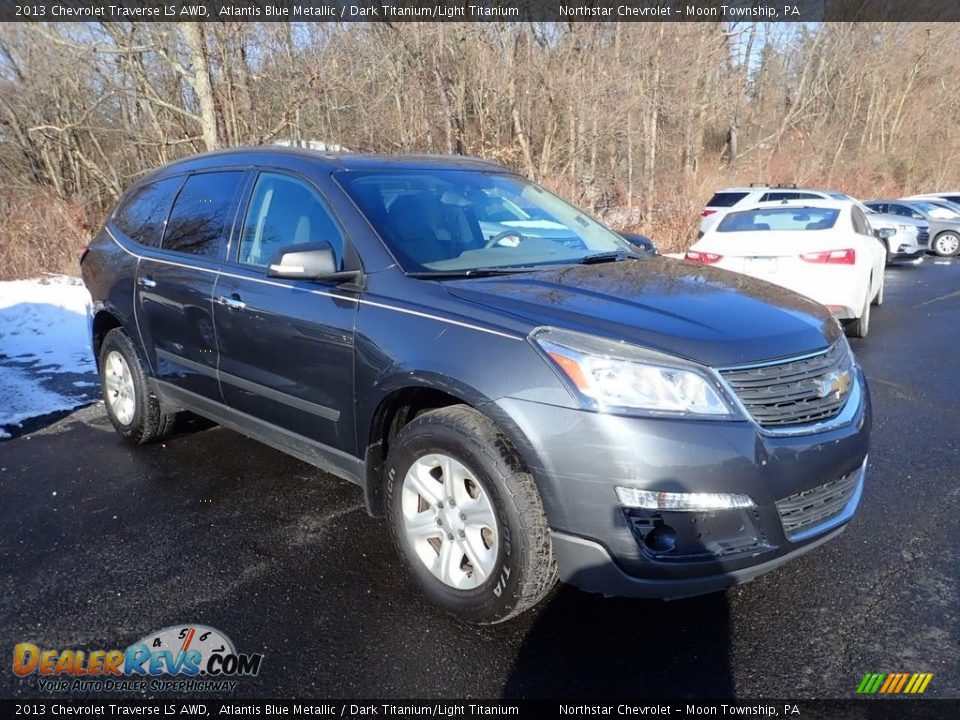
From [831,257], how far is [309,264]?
20.9ft

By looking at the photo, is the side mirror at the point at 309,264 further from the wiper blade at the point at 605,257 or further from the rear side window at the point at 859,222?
the rear side window at the point at 859,222

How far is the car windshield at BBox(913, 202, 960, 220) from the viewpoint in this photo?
18.5 m

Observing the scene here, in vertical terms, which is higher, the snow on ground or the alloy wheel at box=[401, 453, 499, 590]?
the alloy wheel at box=[401, 453, 499, 590]

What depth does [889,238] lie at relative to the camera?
16.7m

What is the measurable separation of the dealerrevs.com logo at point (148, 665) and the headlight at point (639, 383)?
1.58m

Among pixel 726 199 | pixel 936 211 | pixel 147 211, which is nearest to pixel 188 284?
pixel 147 211

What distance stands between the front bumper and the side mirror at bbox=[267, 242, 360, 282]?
1066mm

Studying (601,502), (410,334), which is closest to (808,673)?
(601,502)

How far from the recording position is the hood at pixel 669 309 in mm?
2498

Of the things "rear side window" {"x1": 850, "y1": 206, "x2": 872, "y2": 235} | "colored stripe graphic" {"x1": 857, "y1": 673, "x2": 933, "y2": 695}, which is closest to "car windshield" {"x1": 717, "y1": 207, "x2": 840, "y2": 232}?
"rear side window" {"x1": 850, "y1": 206, "x2": 872, "y2": 235}

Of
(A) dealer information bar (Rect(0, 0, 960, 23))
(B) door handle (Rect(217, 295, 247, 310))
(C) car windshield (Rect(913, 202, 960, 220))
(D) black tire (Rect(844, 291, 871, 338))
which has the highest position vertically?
(A) dealer information bar (Rect(0, 0, 960, 23))

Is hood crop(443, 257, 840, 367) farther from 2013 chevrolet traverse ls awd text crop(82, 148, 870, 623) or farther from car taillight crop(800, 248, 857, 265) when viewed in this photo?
car taillight crop(800, 248, 857, 265)

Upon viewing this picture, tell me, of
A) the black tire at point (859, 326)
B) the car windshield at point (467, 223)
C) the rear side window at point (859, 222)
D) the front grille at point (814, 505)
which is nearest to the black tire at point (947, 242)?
the rear side window at point (859, 222)

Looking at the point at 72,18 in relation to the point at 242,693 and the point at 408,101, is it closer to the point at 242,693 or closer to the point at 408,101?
the point at 408,101
